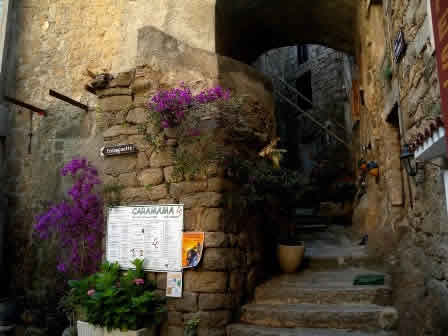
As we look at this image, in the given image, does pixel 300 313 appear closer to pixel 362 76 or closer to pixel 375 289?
pixel 375 289

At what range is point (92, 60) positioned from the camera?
580 centimetres

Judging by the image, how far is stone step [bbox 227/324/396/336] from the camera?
332 centimetres

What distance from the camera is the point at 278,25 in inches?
233

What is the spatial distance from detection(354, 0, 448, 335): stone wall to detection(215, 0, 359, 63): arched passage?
1.46 feet

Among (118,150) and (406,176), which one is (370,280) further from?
(118,150)

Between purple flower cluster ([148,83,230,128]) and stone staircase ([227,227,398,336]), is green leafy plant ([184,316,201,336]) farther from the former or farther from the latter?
purple flower cluster ([148,83,230,128])

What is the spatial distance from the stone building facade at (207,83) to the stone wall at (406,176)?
0.02 meters

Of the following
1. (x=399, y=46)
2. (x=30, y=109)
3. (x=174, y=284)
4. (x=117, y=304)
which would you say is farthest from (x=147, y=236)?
(x=30, y=109)

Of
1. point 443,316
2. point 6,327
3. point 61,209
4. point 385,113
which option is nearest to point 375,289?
point 443,316

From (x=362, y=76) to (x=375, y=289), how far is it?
3.61 metres

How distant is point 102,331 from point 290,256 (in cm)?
233

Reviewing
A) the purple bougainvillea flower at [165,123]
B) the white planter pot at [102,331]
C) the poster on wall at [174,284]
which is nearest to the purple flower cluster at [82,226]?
the white planter pot at [102,331]

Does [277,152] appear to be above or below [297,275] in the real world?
above

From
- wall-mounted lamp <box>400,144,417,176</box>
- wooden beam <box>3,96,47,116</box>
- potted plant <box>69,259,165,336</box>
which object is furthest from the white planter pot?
wooden beam <box>3,96,47,116</box>
